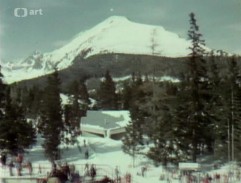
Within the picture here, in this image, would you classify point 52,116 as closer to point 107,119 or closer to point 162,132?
point 107,119

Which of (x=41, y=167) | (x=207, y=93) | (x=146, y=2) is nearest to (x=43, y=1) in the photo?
(x=146, y=2)

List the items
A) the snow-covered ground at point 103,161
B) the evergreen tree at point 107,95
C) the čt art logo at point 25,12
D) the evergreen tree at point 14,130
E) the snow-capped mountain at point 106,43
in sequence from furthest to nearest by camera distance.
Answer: the evergreen tree at point 107,95 < the evergreen tree at point 14,130 < the snow-covered ground at point 103,161 < the snow-capped mountain at point 106,43 < the čt art logo at point 25,12

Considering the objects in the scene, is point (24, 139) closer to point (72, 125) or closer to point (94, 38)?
point (72, 125)

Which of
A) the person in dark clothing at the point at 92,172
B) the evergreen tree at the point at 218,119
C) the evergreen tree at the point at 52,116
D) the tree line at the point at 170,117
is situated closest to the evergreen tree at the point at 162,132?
the tree line at the point at 170,117

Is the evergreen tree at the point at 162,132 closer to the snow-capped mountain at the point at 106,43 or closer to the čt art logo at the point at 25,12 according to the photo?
the snow-capped mountain at the point at 106,43

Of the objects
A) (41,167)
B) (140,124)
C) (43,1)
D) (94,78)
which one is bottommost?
(41,167)

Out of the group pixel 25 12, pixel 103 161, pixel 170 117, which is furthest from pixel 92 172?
pixel 25 12
